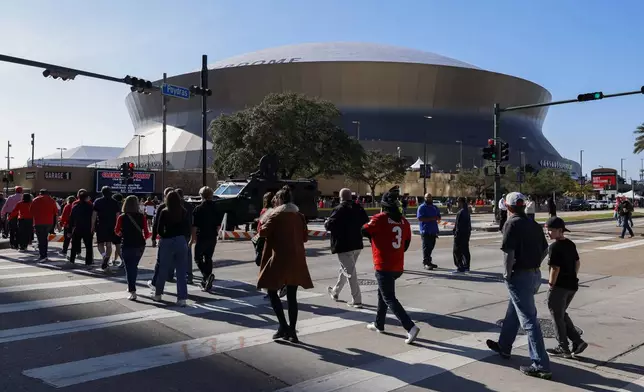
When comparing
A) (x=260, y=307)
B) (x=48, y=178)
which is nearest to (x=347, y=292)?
(x=260, y=307)

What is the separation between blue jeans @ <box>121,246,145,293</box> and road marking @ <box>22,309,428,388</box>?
2768 millimetres

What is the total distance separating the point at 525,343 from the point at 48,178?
55733 mm

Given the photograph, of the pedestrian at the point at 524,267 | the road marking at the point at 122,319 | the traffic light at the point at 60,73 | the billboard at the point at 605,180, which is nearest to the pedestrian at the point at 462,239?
the road marking at the point at 122,319

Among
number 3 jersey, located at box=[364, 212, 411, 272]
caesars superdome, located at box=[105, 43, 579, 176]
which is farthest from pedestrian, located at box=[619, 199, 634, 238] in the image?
caesars superdome, located at box=[105, 43, 579, 176]

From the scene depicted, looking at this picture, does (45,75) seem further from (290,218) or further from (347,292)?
(290,218)

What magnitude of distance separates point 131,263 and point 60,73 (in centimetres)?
994

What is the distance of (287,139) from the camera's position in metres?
39.7

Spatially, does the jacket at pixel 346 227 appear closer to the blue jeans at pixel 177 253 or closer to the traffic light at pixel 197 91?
the blue jeans at pixel 177 253

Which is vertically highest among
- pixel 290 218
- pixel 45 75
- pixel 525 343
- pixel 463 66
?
pixel 463 66

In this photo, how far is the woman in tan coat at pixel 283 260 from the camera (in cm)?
630

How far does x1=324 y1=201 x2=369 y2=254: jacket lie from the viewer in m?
8.57

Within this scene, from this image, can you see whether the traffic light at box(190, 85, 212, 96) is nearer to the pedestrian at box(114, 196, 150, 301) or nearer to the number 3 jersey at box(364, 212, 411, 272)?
the pedestrian at box(114, 196, 150, 301)

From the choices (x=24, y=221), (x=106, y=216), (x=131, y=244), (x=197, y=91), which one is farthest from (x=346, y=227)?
(x=197, y=91)

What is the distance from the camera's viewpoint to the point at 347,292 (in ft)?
32.3
